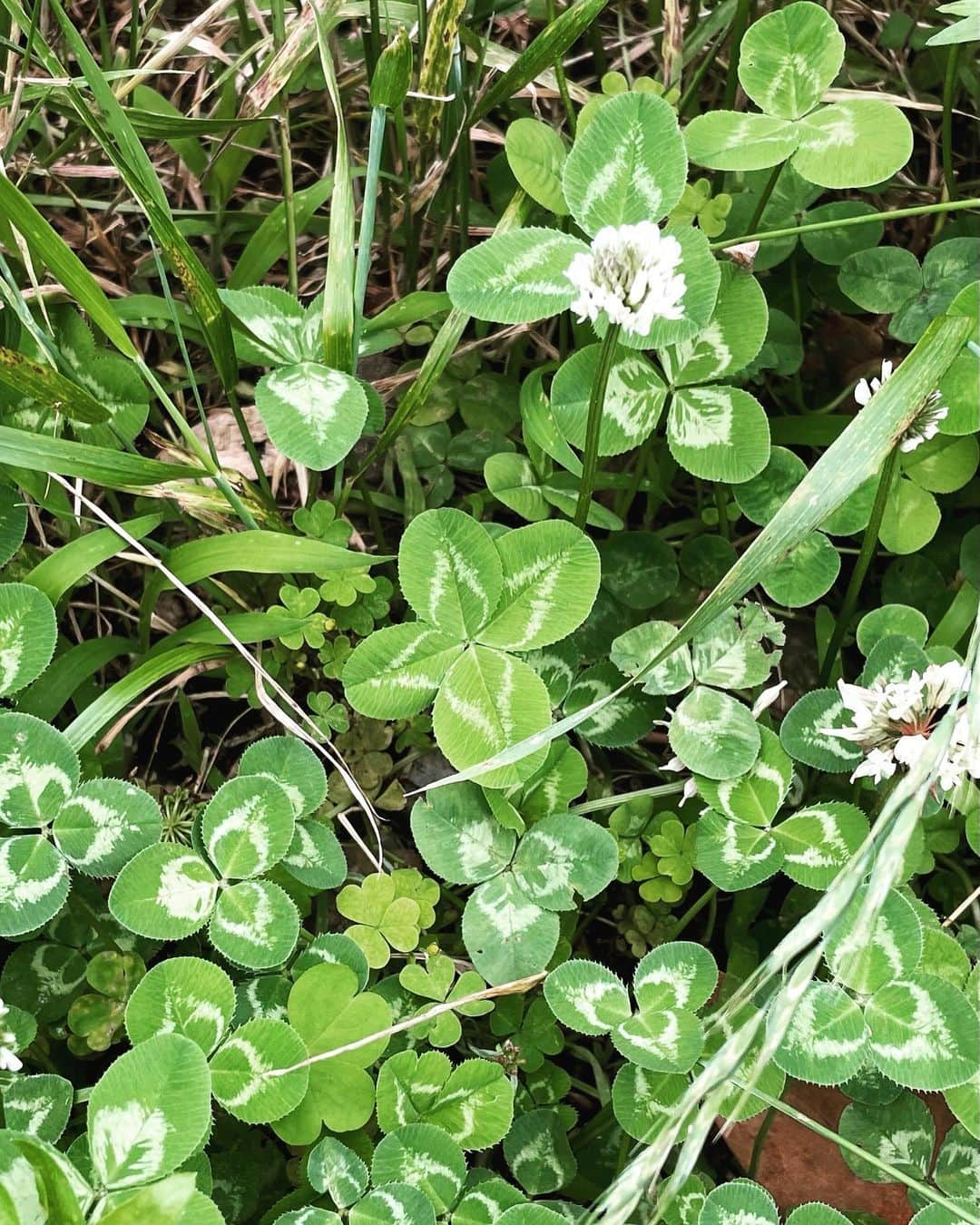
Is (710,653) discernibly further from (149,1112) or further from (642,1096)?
(149,1112)

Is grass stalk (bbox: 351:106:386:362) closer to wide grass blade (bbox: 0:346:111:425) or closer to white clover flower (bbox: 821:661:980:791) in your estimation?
wide grass blade (bbox: 0:346:111:425)

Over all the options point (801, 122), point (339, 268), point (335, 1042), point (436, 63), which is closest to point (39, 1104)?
point (335, 1042)

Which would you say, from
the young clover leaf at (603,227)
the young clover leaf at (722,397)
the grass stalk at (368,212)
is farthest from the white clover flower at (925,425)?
the grass stalk at (368,212)

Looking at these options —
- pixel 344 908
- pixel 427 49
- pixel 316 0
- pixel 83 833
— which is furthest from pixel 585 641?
pixel 316 0

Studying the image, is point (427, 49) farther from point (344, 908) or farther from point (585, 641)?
point (344, 908)

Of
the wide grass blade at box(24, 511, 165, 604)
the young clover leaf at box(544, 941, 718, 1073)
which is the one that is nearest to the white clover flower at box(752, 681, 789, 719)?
the young clover leaf at box(544, 941, 718, 1073)
